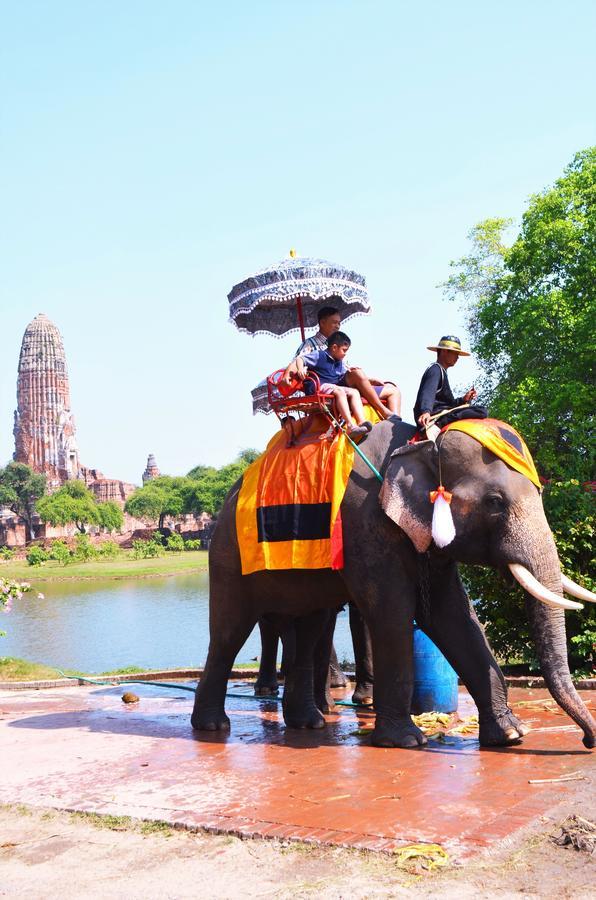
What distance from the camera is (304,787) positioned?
5719 millimetres

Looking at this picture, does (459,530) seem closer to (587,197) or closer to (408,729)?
(408,729)

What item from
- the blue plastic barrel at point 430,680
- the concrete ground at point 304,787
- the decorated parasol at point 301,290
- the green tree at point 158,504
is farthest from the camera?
the green tree at point 158,504

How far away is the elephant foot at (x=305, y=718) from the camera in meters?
7.89

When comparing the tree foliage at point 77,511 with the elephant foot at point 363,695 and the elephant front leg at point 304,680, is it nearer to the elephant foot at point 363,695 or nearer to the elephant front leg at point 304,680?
the elephant foot at point 363,695

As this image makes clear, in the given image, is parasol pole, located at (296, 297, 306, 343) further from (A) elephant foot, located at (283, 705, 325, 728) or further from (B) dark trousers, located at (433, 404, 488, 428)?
(A) elephant foot, located at (283, 705, 325, 728)

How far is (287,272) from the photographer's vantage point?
10.3 m

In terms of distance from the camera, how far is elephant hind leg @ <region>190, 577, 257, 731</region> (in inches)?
321

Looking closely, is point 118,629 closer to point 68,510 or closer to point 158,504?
point 68,510

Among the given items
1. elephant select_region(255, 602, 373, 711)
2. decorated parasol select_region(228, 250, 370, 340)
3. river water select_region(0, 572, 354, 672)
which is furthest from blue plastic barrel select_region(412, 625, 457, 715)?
river water select_region(0, 572, 354, 672)

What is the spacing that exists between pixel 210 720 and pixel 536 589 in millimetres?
3176

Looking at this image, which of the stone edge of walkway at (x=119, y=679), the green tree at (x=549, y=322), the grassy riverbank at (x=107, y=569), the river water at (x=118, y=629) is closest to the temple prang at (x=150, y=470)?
the grassy riverbank at (x=107, y=569)

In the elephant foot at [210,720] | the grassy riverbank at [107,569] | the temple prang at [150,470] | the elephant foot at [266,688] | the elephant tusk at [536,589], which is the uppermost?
the temple prang at [150,470]

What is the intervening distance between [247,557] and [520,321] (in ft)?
63.4

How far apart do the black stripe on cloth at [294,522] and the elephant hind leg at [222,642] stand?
0.73m
